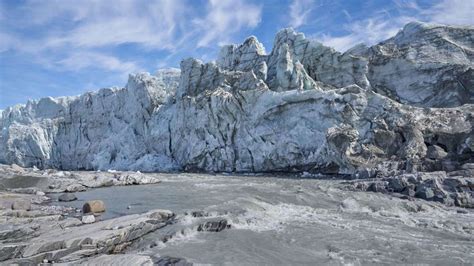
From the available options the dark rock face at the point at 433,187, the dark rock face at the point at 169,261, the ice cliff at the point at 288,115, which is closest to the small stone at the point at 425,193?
the dark rock face at the point at 433,187

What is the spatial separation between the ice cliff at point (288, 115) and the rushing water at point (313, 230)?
8290mm

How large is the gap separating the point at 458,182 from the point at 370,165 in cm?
872

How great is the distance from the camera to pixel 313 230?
11211mm

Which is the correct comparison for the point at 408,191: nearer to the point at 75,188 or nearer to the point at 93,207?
the point at 93,207

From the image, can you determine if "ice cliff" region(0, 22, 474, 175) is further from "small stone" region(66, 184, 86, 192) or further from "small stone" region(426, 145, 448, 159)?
"small stone" region(66, 184, 86, 192)

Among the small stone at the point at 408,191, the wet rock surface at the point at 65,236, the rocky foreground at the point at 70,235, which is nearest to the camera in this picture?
the rocky foreground at the point at 70,235

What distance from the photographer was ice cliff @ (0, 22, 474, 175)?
25.9 metres

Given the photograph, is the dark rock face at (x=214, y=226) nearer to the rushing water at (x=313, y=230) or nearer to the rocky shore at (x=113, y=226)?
the rocky shore at (x=113, y=226)

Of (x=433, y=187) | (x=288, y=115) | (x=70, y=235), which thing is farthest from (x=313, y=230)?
(x=288, y=115)

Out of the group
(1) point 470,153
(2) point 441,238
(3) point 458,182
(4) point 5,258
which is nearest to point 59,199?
(4) point 5,258

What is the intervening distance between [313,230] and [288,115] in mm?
20697

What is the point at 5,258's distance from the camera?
27.7ft

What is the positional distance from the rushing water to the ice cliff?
8.29m

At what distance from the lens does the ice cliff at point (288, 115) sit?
25.9 m
